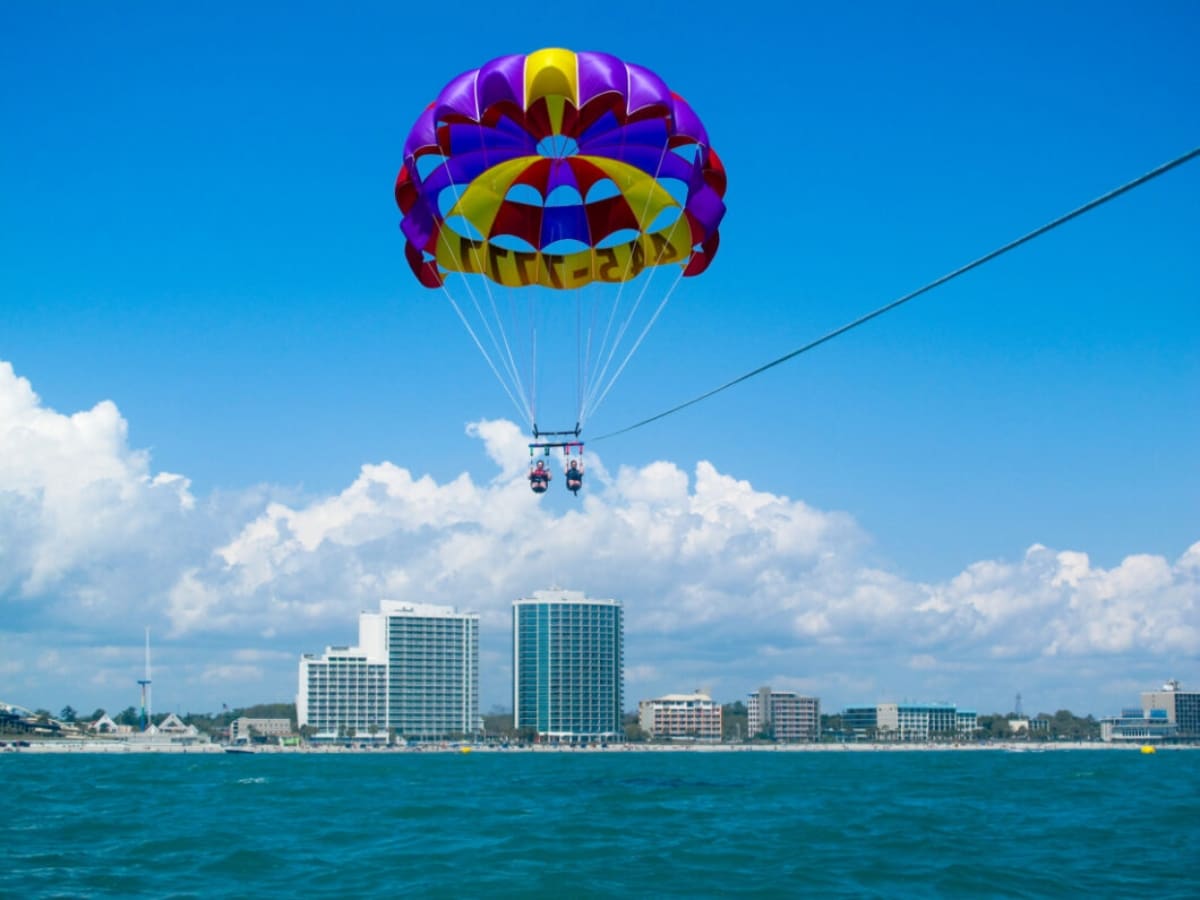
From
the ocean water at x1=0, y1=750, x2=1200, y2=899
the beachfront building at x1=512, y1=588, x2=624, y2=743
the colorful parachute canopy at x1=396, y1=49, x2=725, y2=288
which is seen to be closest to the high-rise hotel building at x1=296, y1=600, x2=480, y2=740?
the beachfront building at x1=512, y1=588, x2=624, y2=743

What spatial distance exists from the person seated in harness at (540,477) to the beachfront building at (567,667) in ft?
554

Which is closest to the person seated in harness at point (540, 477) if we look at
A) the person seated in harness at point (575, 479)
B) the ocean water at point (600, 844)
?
the person seated in harness at point (575, 479)

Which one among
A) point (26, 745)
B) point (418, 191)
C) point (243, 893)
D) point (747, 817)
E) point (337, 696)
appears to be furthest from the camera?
point (337, 696)

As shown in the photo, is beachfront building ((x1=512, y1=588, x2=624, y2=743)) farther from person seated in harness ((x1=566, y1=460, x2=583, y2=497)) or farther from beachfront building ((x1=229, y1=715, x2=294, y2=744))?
person seated in harness ((x1=566, y1=460, x2=583, y2=497))

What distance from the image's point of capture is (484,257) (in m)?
26.8

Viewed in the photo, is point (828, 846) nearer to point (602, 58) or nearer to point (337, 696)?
point (602, 58)

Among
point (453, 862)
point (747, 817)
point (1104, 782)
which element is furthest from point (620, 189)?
point (1104, 782)

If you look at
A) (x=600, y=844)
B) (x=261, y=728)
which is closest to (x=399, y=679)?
(x=261, y=728)

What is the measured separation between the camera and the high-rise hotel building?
178 m

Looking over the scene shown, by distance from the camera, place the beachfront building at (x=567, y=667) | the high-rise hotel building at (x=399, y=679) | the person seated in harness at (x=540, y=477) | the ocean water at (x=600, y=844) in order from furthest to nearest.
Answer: the beachfront building at (x=567, y=667) → the high-rise hotel building at (x=399, y=679) → the person seated in harness at (x=540, y=477) → the ocean water at (x=600, y=844)

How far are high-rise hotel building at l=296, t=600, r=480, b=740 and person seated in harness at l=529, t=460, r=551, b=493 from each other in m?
159

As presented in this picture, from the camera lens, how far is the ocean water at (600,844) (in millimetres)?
21562

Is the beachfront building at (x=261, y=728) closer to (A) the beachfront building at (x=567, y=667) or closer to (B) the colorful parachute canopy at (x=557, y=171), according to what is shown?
(A) the beachfront building at (x=567, y=667)

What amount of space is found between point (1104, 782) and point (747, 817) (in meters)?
30.9
